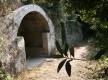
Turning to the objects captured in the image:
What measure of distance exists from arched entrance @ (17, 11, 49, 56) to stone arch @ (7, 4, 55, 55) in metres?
0.10

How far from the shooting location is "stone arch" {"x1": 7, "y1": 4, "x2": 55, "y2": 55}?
7598 millimetres

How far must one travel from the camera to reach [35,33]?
11.6 metres

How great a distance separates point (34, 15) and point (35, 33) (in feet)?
3.88

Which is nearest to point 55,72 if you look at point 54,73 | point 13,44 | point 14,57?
point 54,73

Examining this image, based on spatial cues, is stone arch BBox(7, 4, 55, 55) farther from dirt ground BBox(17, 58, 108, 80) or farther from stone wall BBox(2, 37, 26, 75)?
dirt ground BBox(17, 58, 108, 80)

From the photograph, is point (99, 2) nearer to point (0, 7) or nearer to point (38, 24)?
point (0, 7)

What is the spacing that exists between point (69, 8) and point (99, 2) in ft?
1.16

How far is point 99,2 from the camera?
1850mm

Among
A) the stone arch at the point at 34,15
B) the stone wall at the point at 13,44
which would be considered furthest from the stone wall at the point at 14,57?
the stone arch at the point at 34,15

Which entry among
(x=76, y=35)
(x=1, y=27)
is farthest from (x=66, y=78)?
(x=76, y=35)

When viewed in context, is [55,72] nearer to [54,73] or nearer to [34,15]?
[54,73]

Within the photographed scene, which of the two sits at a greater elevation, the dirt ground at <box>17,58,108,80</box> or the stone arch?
the stone arch

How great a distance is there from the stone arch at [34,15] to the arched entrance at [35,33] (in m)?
0.10

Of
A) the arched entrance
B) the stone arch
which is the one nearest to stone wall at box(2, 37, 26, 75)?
the stone arch
